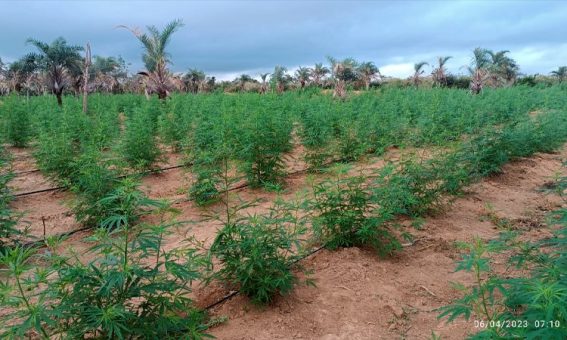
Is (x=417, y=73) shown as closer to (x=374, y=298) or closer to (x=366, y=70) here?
(x=366, y=70)

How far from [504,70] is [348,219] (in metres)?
39.8

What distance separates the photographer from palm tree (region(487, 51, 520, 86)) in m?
33.4

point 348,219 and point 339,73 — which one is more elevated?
point 339,73

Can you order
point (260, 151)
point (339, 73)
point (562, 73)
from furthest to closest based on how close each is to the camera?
point (562, 73) → point (339, 73) → point (260, 151)

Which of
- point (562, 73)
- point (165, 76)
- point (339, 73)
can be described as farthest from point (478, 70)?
point (562, 73)

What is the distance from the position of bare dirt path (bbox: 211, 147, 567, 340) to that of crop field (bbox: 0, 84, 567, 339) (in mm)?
16

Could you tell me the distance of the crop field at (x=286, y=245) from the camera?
215 cm

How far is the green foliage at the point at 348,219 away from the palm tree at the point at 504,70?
113 feet

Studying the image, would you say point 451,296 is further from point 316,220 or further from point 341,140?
point 341,140

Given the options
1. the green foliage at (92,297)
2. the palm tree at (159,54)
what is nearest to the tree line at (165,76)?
the palm tree at (159,54)

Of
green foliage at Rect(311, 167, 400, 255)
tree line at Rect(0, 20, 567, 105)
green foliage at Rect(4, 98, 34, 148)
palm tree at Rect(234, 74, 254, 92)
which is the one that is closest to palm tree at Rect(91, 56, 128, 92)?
tree line at Rect(0, 20, 567, 105)

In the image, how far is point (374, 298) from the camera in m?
3.48

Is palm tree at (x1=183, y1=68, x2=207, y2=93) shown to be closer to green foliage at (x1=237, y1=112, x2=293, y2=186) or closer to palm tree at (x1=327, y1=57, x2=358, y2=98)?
palm tree at (x1=327, y1=57, x2=358, y2=98)

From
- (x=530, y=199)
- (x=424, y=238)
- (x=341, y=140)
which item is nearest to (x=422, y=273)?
(x=424, y=238)
